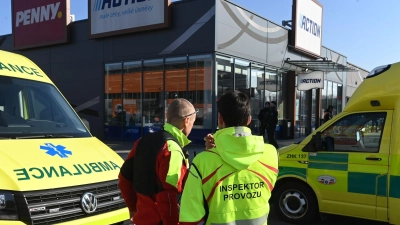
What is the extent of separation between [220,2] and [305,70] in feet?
25.3

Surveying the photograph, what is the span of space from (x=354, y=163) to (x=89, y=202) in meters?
3.43

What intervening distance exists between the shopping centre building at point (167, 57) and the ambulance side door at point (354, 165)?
754 cm

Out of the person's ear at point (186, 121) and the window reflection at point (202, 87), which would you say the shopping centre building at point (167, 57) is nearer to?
the window reflection at point (202, 87)

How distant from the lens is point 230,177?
1882 mm

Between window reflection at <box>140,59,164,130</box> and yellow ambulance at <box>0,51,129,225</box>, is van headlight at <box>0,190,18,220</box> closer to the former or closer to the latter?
yellow ambulance at <box>0,51,129,225</box>

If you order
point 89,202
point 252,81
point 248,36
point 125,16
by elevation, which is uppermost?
point 125,16

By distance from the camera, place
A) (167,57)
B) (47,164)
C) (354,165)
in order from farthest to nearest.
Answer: (167,57), (354,165), (47,164)

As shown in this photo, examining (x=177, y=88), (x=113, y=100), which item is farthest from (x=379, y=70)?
(x=113, y=100)

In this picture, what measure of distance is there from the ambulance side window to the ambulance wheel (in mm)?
733

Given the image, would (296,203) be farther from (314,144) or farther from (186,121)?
(186,121)

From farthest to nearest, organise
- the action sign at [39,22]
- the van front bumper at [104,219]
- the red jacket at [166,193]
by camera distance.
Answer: the action sign at [39,22] → the van front bumper at [104,219] → the red jacket at [166,193]

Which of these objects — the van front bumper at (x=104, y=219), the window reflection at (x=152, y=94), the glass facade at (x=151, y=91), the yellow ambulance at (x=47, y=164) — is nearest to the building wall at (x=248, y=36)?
the glass facade at (x=151, y=91)

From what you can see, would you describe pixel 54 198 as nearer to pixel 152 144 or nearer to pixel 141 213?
pixel 141 213

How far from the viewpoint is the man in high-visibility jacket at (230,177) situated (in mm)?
1826
